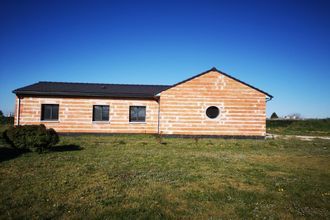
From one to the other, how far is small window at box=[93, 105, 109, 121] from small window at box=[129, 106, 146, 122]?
2.06 metres

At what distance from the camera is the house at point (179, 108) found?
18125 mm

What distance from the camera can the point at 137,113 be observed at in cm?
1969

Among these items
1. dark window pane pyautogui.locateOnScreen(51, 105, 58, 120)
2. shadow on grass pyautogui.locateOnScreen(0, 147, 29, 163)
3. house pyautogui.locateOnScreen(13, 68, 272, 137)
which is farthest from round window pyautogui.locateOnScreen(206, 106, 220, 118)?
shadow on grass pyautogui.locateOnScreen(0, 147, 29, 163)

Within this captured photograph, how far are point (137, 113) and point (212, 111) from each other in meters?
6.50

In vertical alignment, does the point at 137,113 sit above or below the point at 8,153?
above

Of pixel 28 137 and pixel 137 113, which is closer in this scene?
pixel 28 137

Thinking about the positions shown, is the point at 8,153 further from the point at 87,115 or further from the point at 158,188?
the point at 87,115

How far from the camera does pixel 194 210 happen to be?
4875 mm

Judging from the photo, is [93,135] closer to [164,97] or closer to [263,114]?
[164,97]

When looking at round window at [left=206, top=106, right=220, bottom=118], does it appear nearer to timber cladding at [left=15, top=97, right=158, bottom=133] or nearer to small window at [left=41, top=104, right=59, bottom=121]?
timber cladding at [left=15, top=97, right=158, bottom=133]

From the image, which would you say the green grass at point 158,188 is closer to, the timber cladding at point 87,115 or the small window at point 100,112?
Answer: the timber cladding at point 87,115

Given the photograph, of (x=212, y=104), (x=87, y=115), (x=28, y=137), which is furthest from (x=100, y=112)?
(x=212, y=104)

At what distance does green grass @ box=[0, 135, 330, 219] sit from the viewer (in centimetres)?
476

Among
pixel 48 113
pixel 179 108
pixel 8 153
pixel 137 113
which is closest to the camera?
pixel 8 153
